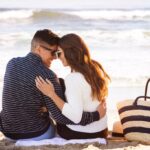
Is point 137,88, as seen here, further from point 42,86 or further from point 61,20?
point 61,20

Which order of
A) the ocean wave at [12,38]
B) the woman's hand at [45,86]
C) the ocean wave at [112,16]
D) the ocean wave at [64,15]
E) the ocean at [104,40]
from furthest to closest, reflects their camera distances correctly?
the ocean wave at [112,16]
the ocean wave at [64,15]
the ocean wave at [12,38]
the ocean at [104,40]
the woman's hand at [45,86]

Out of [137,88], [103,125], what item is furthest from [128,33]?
[103,125]

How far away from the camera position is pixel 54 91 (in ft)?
13.0

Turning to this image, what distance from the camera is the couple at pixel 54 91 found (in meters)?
3.96

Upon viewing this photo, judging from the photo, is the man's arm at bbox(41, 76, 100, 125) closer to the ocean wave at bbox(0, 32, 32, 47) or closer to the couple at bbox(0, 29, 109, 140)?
the couple at bbox(0, 29, 109, 140)

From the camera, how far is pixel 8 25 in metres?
17.7

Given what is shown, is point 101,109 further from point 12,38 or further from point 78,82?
point 12,38

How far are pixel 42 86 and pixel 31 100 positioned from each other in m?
0.15

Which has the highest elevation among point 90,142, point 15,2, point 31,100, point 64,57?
point 64,57

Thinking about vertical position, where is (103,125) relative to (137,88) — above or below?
above

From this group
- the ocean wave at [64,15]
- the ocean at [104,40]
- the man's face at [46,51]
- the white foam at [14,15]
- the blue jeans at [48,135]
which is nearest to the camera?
the man's face at [46,51]

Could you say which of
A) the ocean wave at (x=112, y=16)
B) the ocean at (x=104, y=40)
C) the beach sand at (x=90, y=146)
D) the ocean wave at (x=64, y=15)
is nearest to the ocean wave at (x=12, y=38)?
the ocean at (x=104, y=40)

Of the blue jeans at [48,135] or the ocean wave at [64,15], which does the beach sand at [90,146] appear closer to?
the blue jeans at [48,135]

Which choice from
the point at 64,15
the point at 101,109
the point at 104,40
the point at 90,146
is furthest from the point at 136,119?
the point at 64,15
